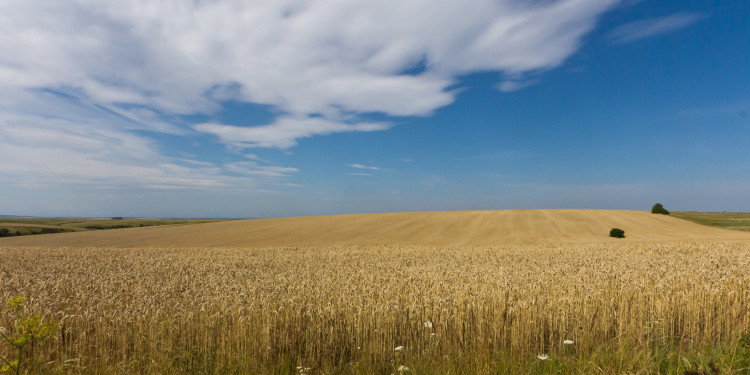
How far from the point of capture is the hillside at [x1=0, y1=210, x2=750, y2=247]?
3581 cm

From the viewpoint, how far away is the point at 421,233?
41062mm

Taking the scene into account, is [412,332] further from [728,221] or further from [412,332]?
[728,221]

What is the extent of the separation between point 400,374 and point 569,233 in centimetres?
3990

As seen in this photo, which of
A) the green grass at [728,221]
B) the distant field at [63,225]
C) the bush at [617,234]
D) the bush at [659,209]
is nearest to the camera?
the bush at [617,234]

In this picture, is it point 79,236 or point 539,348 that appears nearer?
point 539,348

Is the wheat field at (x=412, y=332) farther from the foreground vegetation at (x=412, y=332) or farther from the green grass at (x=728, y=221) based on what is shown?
the green grass at (x=728, y=221)

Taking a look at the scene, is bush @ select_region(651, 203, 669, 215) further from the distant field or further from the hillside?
the distant field

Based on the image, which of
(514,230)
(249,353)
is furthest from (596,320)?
(514,230)

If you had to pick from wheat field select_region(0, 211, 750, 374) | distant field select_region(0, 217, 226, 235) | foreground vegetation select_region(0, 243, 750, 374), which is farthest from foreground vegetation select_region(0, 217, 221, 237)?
foreground vegetation select_region(0, 243, 750, 374)

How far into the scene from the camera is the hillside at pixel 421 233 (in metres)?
35.8

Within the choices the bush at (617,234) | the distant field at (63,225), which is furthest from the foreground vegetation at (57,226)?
the bush at (617,234)

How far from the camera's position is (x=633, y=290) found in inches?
304

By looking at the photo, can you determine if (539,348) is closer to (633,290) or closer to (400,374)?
(400,374)

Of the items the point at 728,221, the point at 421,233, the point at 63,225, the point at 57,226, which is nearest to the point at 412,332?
the point at 421,233
